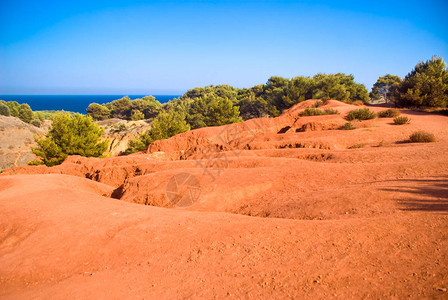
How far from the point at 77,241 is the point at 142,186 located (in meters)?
4.13

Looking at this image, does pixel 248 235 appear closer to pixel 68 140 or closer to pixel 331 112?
pixel 331 112

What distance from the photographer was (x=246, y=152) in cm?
1343

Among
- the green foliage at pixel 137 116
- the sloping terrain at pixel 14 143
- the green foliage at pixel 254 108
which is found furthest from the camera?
the green foliage at pixel 137 116

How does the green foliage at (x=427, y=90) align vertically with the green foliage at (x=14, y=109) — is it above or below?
Result: above

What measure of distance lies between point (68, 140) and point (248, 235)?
892 inches

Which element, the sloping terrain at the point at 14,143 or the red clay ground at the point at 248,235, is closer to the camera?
the red clay ground at the point at 248,235

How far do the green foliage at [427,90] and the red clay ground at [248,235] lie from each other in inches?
590

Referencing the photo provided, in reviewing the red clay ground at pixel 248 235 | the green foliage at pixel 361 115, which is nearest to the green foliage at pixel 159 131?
the red clay ground at pixel 248 235

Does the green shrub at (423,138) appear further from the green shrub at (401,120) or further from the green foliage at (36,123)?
the green foliage at (36,123)

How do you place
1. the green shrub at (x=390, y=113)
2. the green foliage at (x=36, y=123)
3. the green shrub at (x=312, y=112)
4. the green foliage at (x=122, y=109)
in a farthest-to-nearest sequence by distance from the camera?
the green foliage at (x=122, y=109) < the green foliage at (x=36, y=123) < the green shrub at (x=312, y=112) < the green shrub at (x=390, y=113)

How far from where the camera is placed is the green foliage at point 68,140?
21328mm

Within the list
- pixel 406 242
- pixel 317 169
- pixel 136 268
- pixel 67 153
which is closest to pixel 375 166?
pixel 317 169

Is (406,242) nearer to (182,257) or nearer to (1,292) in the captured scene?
(182,257)

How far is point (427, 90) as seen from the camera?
20.9 meters
